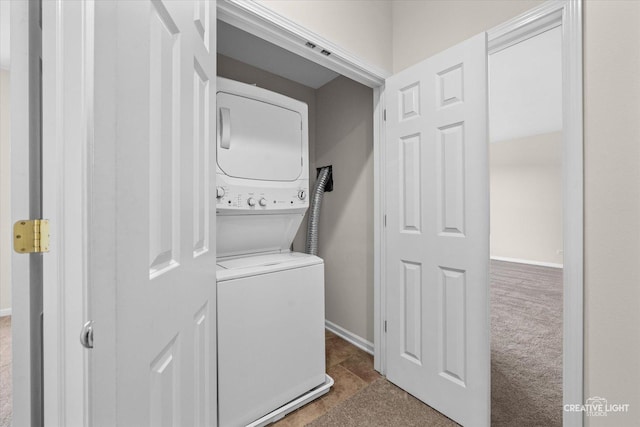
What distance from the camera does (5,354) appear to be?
2.13 meters

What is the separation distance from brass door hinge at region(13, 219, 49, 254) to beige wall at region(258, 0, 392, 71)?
4.64 ft

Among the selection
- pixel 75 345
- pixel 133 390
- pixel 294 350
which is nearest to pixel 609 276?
pixel 294 350

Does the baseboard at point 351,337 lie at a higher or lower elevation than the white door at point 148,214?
lower

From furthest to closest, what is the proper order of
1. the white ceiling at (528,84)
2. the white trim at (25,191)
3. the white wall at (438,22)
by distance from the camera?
the white ceiling at (528,84)
the white wall at (438,22)
the white trim at (25,191)

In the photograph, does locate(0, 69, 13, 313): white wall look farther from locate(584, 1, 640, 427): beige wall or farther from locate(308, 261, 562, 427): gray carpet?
locate(584, 1, 640, 427): beige wall

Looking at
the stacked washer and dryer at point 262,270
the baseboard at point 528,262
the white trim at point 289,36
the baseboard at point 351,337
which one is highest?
the white trim at point 289,36

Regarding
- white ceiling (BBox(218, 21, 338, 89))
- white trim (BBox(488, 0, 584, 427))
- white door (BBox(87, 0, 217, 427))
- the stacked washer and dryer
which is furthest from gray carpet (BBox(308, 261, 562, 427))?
white ceiling (BBox(218, 21, 338, 89))

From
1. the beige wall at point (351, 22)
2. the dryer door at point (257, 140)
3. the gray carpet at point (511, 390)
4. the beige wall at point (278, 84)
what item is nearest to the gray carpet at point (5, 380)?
the gray carpet at point (511, 390)

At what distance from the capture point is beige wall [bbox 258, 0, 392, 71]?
1.55 metres

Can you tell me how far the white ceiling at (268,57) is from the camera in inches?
83.0

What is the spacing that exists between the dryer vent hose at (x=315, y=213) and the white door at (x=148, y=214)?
1.43 m

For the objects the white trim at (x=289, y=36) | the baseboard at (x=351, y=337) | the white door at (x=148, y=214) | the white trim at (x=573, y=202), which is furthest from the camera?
the baseboard at (x=351, y=337)

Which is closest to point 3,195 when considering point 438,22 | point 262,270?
point 262,270

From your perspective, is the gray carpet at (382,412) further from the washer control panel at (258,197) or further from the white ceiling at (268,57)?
the white ceiling at (268,57)
